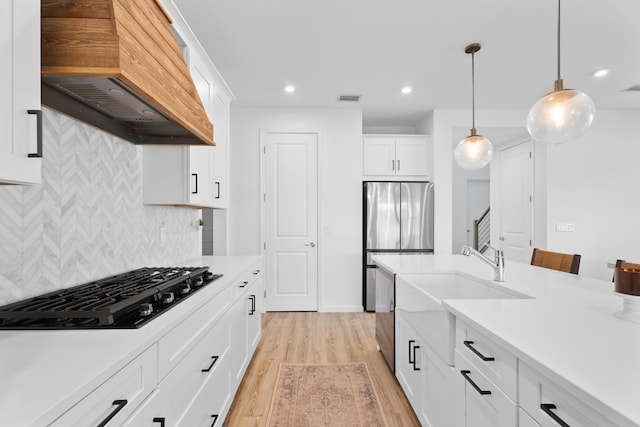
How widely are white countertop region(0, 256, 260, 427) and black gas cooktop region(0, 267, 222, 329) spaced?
0.04 m

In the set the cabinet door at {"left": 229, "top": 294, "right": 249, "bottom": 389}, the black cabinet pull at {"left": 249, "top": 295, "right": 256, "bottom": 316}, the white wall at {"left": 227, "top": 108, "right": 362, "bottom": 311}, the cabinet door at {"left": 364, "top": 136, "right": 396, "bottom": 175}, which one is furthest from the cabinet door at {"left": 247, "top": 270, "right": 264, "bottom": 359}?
the cabinet door at {"left": 364, "top": 136, "right": 396, "bottom": 175}

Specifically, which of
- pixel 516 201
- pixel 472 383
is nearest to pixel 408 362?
pixel 472 383

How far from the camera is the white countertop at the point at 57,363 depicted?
2.13 ft

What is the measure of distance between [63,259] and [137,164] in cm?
82

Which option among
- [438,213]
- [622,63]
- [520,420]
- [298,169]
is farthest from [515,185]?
[520,420]

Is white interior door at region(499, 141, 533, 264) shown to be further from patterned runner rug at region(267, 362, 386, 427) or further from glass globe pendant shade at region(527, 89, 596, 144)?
patterned runner rug at region(267, 362, 386, 427)

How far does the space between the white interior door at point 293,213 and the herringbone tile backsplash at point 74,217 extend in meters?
2.22

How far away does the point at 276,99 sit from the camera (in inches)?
164

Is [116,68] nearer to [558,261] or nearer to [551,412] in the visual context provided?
[551,412]

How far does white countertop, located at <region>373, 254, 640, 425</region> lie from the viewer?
0.70 m

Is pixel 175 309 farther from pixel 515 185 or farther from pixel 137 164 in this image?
pixel 515 185

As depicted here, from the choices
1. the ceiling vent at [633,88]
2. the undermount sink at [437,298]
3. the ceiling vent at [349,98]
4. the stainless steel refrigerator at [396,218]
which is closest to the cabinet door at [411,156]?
the stainless steel refrigerator at [396,218]

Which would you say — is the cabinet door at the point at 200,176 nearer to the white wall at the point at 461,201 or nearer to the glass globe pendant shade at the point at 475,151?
the glass globe pendant shade at the point at 475,151

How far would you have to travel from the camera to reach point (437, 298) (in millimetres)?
2129
